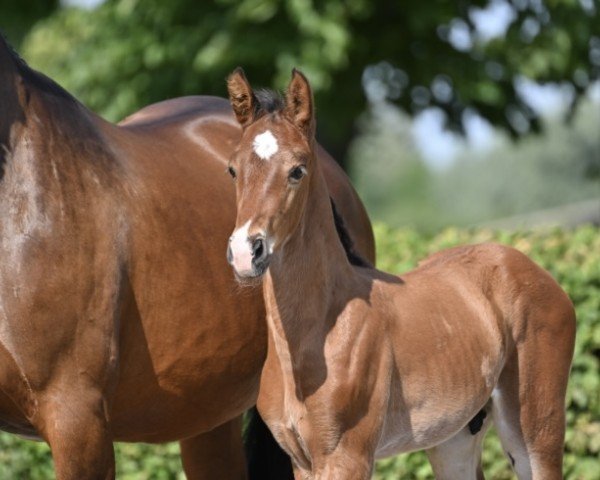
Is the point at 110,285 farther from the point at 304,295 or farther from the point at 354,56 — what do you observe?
the point at 354,56

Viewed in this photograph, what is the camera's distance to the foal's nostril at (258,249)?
3.13 meters

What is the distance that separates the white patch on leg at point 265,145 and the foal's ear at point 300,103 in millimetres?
114

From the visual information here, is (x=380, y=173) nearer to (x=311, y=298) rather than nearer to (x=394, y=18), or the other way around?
(x=394, y=18)

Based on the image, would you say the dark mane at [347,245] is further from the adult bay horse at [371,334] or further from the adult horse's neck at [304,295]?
the adult horse's neck at [304,295]

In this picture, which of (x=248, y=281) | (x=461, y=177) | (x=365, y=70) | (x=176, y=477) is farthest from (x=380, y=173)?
(x=248, y=281)

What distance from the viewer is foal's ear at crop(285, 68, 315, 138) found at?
3.39 m

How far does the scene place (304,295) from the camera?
349 centimetres

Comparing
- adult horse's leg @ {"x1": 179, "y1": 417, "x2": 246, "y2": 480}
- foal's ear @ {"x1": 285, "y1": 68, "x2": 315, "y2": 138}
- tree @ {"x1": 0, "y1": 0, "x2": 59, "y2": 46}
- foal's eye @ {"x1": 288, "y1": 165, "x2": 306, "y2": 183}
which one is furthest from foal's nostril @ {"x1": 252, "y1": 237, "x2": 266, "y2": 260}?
tree @ {"x1": 0, "y1": 0, "x2": 59, "y2": 46}

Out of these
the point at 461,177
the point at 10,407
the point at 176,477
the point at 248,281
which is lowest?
the point at 461,177

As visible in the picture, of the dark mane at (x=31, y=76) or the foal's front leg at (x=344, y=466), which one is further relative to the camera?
the dark mane at (x=31, y=76)

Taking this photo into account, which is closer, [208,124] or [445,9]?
[208,124]

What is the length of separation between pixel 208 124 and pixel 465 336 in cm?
132

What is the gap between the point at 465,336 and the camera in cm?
381

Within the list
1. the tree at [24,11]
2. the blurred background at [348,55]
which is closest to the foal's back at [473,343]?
the blurred background at [348,55]
